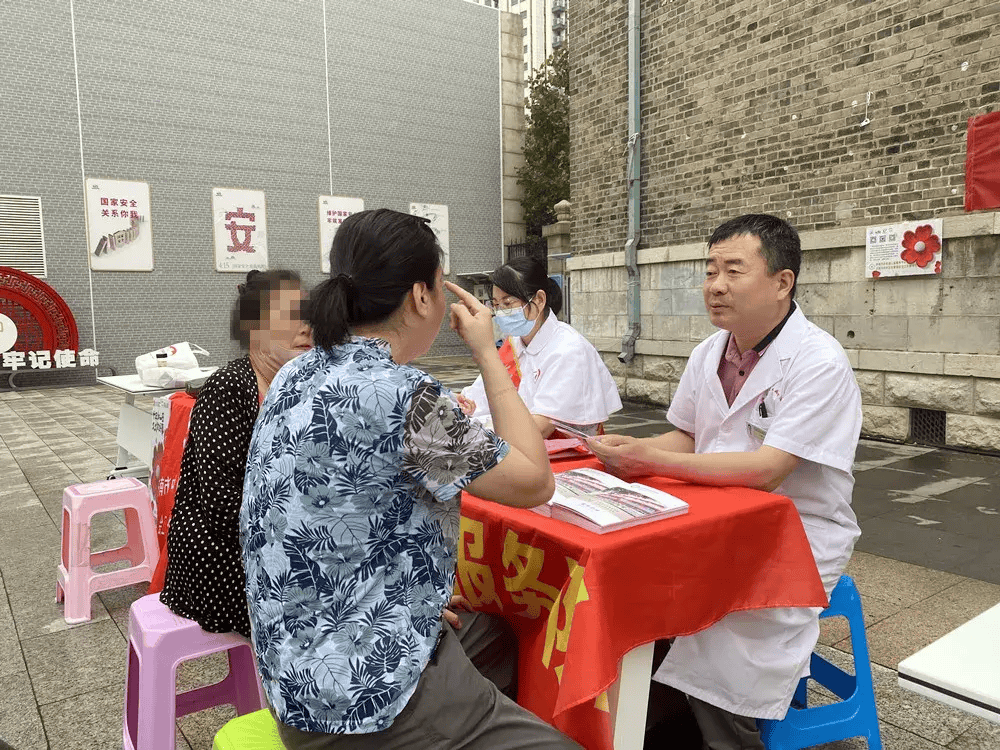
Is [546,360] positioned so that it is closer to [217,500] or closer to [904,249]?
[217,500]

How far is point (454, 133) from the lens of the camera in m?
18.3

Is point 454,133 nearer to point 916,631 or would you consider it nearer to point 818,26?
point 818,26

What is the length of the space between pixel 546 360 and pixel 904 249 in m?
4.92

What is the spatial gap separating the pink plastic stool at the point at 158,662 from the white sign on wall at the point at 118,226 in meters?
13.9

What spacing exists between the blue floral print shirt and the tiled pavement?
149 centimetres

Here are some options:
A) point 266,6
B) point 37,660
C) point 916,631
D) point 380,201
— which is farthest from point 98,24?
point 916,631

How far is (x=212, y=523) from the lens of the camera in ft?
6.85

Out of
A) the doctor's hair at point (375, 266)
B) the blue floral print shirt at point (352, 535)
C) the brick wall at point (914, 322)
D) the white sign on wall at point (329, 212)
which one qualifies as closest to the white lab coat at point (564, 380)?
the doctor's hair at point (375, 266)

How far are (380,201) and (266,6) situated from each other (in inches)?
181

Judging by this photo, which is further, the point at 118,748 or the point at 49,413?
the point at 49,413

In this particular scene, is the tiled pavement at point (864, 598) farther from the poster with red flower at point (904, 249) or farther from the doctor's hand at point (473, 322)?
the doctor's hand at point (473, 322)

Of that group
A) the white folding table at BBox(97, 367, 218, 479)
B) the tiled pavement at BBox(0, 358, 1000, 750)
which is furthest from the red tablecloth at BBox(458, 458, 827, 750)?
the white folding table at BBox(97, 367, 218, 479)

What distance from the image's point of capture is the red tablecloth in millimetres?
1579

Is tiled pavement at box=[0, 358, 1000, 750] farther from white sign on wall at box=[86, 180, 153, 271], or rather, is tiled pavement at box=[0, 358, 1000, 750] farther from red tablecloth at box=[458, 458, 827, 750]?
white sign on wall at box=[86, 180, 153, 271]
